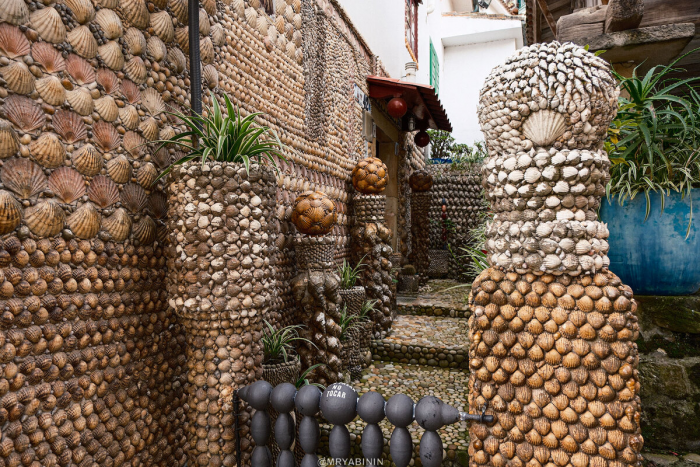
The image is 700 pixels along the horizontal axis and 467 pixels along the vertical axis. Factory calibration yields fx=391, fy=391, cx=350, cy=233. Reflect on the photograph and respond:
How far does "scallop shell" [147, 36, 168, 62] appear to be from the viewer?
1.97 m

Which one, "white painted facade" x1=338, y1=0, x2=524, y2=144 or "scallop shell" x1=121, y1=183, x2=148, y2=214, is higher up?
"white painted facade" x1=338, y1=0, x2=524, y2=144

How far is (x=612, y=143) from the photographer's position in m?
2.08

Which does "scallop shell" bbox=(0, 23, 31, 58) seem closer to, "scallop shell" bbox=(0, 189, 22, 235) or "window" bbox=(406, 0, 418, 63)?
"scallop shell" bbox=(0, 189, 22, 235)

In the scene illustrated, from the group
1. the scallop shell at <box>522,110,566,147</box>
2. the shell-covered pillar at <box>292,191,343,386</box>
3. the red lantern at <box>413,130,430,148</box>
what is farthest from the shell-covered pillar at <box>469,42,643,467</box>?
Result: the red lantern at <box>413,130,430,148</box>

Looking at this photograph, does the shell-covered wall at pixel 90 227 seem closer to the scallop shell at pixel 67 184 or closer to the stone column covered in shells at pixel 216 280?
the scallop shell at pixel 67 184

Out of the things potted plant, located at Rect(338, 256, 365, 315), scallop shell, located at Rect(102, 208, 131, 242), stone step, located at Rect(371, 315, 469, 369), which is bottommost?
stone step, located at Rect(371, 315, 469, 369)

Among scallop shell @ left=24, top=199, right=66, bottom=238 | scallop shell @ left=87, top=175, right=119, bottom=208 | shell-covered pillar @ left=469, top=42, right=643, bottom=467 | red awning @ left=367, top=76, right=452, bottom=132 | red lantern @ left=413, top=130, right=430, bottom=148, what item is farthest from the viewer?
red lantern @ left=413, top=130, right=430, bottom=148

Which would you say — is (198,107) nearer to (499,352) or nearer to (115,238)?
(115,238)

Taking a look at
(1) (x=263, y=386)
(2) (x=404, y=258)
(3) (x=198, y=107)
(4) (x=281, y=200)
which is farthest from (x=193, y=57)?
(2) (x=404, y=258)

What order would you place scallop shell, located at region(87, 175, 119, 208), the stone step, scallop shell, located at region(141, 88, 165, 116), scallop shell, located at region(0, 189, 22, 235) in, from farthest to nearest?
the stone step, scallop shell, located at region(141, 88, 165, 116), scallop shell, located at region(87, 175, 119, 208), scallop shell, located at region(0, 189, 22, 235)

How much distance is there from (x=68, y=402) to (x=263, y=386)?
78 centimetres

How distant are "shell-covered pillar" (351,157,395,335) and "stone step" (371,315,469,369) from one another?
0.72ft

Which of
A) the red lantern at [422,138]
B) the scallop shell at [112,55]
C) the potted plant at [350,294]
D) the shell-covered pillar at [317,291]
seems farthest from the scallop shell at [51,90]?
the red lantern at [422,138]

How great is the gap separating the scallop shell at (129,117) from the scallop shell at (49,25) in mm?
351
